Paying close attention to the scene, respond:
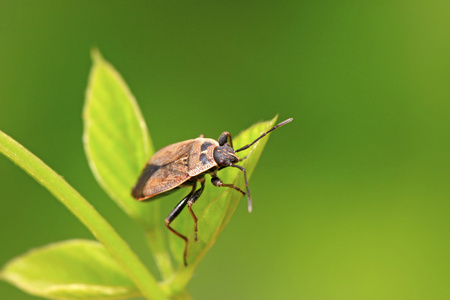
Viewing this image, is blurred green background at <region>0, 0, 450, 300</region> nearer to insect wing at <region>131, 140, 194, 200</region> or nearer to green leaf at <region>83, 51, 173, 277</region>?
insect wing at <region>131, 140, 194, 200</region>

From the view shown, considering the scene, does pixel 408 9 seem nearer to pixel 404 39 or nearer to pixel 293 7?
pixel 404 39

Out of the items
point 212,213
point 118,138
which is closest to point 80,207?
point 212,213

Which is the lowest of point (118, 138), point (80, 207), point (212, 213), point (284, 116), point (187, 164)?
point (212, 213)

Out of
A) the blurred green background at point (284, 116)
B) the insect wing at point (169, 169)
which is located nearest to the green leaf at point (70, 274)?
the insect wing at point (169, 169)

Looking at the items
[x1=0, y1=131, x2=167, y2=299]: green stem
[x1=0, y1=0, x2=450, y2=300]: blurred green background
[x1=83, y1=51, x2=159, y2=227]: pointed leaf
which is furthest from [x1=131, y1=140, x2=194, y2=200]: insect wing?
[x1=0, y1=0, x2=450, y2=300]: blurred green background

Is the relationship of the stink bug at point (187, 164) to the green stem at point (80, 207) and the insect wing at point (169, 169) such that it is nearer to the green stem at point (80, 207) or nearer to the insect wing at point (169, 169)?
the insect wing at point (169, 169)

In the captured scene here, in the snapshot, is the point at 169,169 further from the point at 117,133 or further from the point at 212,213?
the point at 212,213
